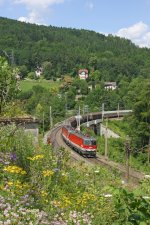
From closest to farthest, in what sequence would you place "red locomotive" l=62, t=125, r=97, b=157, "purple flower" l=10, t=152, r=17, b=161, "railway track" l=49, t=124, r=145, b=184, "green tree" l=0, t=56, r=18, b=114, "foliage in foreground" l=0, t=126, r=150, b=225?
"foliage in foreground" l=0, t=126, r=150, b=225, "purple flower" l=10, t=152, r=17, b=161, "green tree" l=0, t=56, r=18, b=114, "railway track" l=49, t=124, r=145, b=184, "red locomotive" l=62, t=125, r=97, b=157

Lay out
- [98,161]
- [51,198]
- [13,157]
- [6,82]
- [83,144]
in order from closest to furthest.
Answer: [51,198]
[13,157]
[6,82]
[98,161]
[83,144]

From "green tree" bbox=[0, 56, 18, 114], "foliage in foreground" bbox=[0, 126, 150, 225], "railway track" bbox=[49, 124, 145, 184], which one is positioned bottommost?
"railway track" bbox=[49, 124, 145, 184]

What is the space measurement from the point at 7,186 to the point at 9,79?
7982mm

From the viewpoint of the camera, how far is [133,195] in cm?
593

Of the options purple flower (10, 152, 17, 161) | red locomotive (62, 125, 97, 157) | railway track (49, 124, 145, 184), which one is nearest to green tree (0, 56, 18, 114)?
purple flower (10, 152, 17, 161)

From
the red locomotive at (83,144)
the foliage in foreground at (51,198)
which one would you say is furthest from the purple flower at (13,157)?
the red locomotive at (83,144)

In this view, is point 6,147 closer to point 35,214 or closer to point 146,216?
point 35,214

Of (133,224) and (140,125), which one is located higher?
(133,224)

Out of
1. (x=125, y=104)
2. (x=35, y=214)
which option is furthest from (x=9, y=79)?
(x=125, y=104)

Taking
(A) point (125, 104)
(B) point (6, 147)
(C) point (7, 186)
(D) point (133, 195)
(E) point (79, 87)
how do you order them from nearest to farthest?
(D) point (133, 195) < (C) point (7, 186) < (B) point (6, 147) < (A) point (125, 104) < (E) point (79, 87)

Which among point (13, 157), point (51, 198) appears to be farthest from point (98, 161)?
point (51, 198)

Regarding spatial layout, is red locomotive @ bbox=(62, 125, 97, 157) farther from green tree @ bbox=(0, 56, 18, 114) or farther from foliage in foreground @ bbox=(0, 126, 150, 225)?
foliage in foreground @ bbox=(0, 126, 150, 225)

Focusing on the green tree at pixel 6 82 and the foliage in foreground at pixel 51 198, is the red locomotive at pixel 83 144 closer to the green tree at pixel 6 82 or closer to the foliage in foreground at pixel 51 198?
the green tree at pixel 6 82

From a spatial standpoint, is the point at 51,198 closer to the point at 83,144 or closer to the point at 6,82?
the point at 6,82
